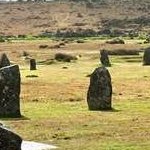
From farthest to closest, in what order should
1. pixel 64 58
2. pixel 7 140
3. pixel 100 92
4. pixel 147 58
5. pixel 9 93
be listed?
pixel 64 58 → pixel 147 58 → pixel 100 92 → pixel 9 93 → pixel 7 140

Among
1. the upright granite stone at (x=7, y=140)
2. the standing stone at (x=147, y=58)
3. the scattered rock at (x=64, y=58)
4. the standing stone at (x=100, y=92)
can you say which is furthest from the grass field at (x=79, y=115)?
the scattered rock at (x=64, y=58)

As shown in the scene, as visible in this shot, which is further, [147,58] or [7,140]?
[147,58]

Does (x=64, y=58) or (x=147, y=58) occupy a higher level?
(x=147, y=58)

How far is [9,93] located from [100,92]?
19.7 feet

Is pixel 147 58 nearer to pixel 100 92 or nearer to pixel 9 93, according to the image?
pixel 100 92

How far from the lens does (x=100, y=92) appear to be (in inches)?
1537

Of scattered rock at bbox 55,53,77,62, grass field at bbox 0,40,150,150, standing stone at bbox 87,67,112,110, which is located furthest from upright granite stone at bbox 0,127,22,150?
scattered rock at bbox 55,53,77,62

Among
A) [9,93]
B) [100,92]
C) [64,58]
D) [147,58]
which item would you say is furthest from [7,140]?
[64,58]

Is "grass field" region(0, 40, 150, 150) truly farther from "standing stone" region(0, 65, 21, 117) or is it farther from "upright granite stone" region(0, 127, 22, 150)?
"upright granite stone" region(0, 127, 22, 150)

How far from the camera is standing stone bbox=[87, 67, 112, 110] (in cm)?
3868

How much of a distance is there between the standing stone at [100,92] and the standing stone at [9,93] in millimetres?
5144

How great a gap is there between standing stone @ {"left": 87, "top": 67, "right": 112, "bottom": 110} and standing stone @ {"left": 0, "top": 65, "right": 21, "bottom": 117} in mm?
5144

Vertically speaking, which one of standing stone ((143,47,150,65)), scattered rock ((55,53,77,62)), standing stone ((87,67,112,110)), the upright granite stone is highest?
the upright granite stone

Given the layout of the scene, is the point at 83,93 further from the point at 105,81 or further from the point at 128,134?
the point at 128,134
